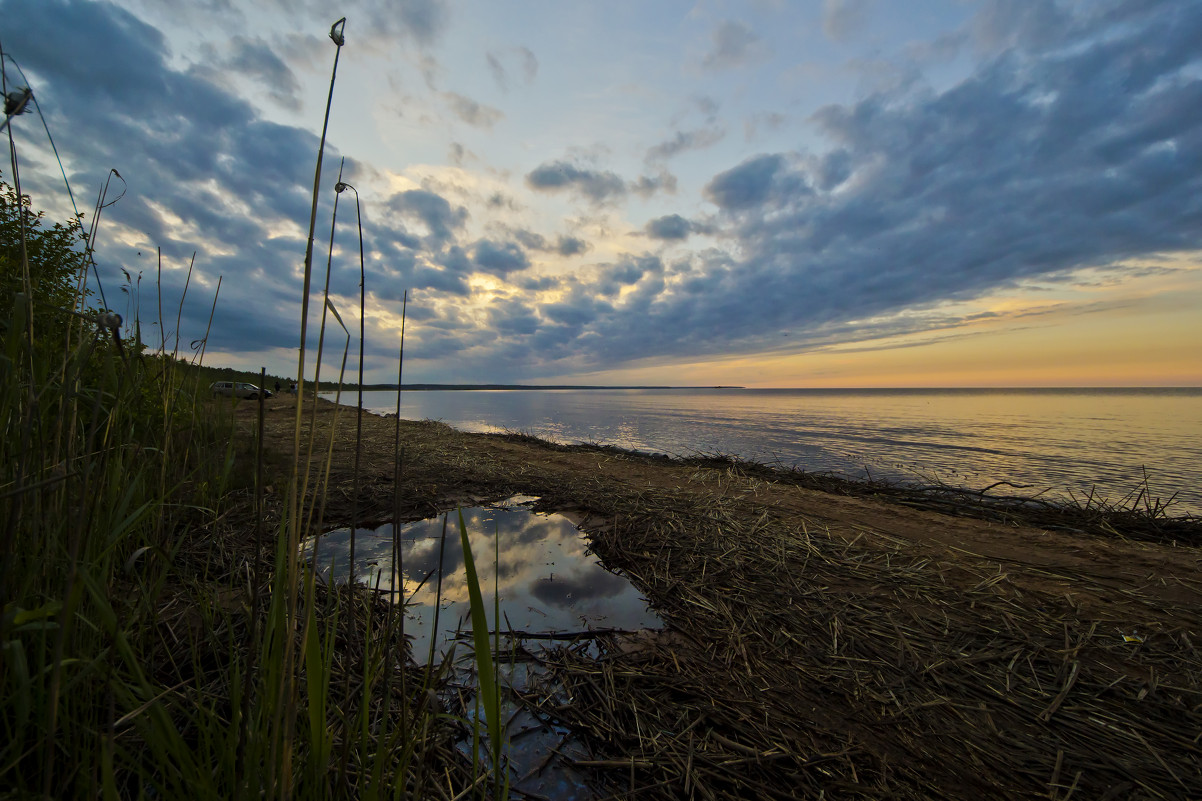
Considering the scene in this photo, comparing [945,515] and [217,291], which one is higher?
[217,291]

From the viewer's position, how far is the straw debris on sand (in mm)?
2309

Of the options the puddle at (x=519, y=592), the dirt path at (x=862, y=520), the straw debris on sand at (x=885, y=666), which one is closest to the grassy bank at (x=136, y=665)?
the puddle at (x=519, y=592)

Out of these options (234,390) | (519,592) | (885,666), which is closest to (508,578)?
(519,592)

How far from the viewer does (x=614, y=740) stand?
2.43m

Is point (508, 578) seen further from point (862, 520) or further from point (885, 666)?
point (862, 520)

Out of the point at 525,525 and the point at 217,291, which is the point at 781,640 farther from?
the point at 217,291

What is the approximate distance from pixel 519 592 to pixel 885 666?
286cm

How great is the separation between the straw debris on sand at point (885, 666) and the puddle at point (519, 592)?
7.6 inches

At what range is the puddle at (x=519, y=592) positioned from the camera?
2.35 meters

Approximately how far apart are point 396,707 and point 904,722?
2.84 m

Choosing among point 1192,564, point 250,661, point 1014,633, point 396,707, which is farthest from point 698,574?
point 1192,564

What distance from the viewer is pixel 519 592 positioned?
4.07 metres

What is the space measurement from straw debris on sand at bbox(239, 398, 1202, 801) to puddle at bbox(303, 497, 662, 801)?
19 cm

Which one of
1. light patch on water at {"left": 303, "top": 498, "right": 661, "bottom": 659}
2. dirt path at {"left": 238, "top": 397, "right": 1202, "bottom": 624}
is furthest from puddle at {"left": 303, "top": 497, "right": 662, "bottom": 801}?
dirt path at {"left": 238, "top": 397, "right": 1202, "bottom": 624}
